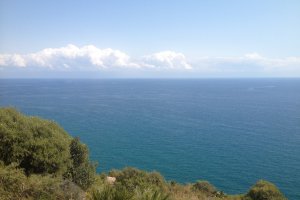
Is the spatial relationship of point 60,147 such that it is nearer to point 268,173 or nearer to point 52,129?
point 52,129

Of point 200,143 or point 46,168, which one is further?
point 200,143

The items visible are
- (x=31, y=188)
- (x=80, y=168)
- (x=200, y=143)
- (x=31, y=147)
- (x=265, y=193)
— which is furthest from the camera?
(x=200, y=143)

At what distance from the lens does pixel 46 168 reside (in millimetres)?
12898

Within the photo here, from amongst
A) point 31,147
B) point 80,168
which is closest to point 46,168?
point 31,147

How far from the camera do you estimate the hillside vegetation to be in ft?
30.5

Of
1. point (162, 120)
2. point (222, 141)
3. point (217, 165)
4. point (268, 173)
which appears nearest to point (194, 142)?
point (222, 141)

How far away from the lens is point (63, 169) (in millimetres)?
13320

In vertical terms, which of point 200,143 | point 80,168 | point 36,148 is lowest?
point 200,143

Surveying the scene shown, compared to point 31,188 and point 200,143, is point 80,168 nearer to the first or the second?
point 31,188

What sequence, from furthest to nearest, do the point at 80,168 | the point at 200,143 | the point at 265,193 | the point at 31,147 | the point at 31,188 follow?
the point at 200,143
the point at 265,193
the point at 80,168
the point at 31,147
the point at 31,188

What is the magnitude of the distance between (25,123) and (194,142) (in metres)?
42.1

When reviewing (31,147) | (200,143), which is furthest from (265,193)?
(200,143)

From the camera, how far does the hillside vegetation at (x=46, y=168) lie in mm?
9305

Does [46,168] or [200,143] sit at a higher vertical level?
[46,168]
